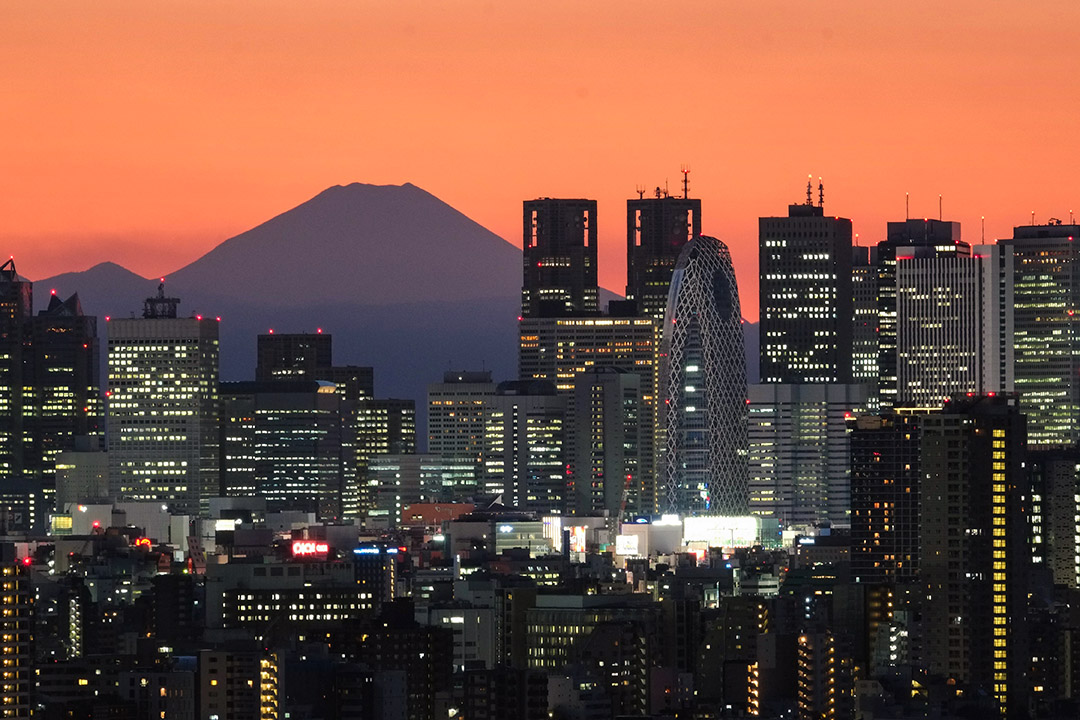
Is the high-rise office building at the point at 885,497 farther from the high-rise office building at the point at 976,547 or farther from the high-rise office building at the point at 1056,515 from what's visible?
the high-rise office building at the point at 1056,515

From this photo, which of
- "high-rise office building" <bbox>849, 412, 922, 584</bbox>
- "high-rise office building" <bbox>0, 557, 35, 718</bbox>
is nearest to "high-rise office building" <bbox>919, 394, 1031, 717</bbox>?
"high-rise office building" <bbox>849, 412, 922, 584</bbox>

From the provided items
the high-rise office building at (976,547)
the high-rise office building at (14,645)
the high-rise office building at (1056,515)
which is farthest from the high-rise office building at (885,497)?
the high-rise office building at (14,645)

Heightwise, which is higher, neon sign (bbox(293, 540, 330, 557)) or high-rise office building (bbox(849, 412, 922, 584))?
high-rise office building (bbox(849, 412, 922, 584))

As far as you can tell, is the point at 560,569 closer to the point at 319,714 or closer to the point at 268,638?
the point at 268,638

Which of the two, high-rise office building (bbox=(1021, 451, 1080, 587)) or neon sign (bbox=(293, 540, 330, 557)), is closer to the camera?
high-rise office building (bbox=(1021, 451, 1080, 587))

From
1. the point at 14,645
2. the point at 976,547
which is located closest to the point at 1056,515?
the point at 976,547

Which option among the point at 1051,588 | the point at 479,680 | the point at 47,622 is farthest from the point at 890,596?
the point at 47,622

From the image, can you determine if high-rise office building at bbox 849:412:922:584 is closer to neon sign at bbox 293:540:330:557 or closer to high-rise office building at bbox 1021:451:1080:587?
high-rise office building at bbox 1021:451:1080:587

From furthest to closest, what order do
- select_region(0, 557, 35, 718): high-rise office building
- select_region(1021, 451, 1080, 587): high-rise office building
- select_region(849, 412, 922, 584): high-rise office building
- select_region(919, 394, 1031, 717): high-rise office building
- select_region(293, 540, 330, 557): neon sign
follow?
select_region(293, 540, 330, 557): neon sign
select_region(1021, 451, 1080, 587): high-rise office building
select_region(849, 412, 922, 584): high-rise office building
select_region(919, 394, 1031, 717): high-rise office building
select_region(0, 557, 35, 718): high-rise office building

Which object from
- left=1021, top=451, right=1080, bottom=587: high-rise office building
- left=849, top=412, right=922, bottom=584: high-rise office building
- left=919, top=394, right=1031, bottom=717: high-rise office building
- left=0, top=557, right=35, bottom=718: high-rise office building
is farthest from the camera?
left=1021, top=451, right=1080, bottom=587: high-rise office building
